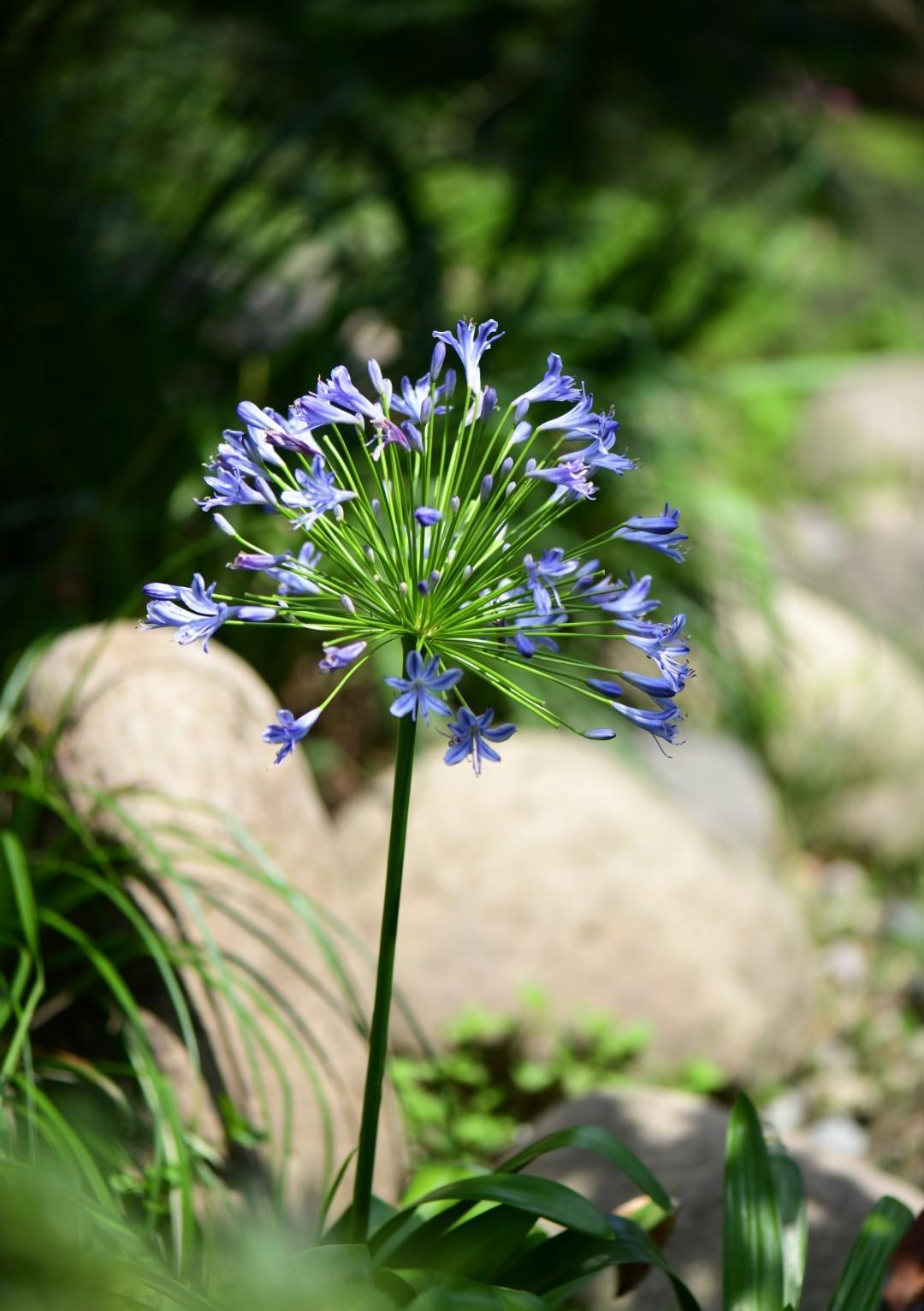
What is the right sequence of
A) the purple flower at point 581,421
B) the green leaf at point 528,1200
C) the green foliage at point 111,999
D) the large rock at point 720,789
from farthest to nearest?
the large rock at point 720,789
the green foliage at point 111,999
the green leaf at point 528,1200
the purple flower at point 581,421

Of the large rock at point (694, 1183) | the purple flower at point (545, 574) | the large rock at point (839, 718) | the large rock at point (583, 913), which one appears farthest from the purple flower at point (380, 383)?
the large rock at point (839, 718)

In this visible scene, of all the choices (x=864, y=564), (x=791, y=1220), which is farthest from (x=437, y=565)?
(x=864, y=564)

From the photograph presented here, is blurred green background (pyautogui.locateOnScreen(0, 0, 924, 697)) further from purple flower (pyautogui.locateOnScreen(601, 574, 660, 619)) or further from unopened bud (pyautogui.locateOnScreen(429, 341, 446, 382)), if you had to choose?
purple flower (pyautogui.locateOnScreen(601, 574, 660, 619))

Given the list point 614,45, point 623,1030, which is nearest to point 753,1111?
point 623,1030

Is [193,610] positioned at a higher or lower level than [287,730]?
higher

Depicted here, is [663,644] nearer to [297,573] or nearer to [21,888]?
[297,573]

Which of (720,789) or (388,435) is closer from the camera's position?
(388,435)

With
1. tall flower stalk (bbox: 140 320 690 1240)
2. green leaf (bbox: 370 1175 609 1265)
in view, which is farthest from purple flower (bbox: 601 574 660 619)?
green leaf (bbox: 370 1175 609 1265)

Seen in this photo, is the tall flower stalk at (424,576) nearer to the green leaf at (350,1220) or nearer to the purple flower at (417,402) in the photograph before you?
the purple flower at (417,402)
